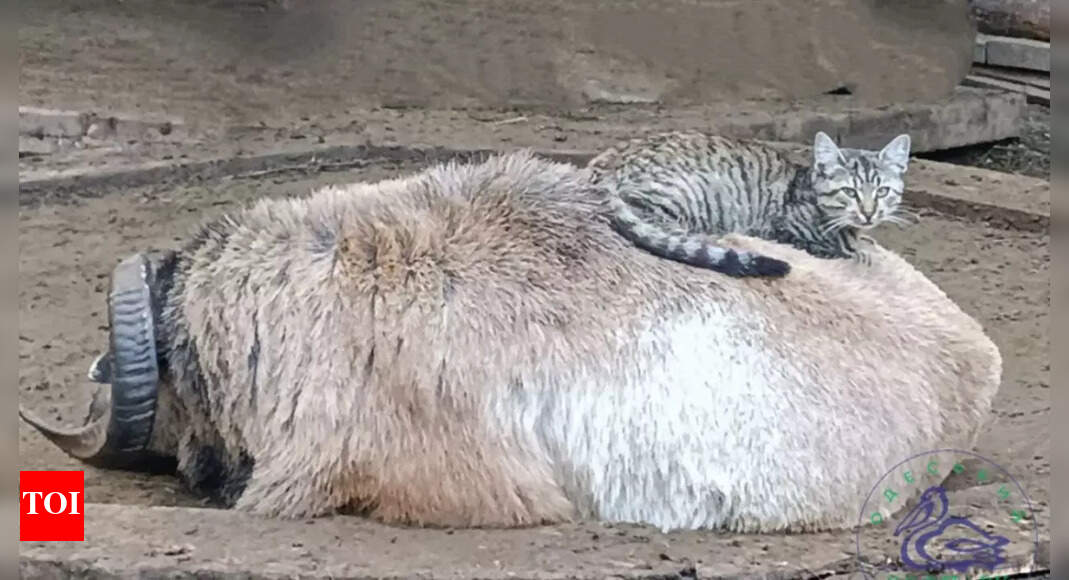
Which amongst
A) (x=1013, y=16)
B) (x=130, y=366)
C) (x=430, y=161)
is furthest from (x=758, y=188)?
(x=1013, y=16)

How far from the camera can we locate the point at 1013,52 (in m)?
9.49

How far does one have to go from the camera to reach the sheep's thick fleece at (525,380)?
3.31 meters

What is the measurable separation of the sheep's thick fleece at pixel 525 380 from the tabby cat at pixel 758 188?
0.55m

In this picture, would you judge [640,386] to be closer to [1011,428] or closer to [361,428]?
[361,428]

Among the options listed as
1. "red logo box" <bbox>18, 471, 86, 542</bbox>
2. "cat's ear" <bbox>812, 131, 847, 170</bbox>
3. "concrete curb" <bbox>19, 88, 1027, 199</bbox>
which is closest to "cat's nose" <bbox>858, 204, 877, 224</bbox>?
"cat's ear" <bbox>812, 131, 847, 170</bbox>

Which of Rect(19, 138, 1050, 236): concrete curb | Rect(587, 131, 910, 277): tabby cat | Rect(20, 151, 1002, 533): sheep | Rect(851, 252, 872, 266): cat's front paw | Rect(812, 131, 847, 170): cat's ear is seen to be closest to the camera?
Rect(20, 151, 1002, 533): sheep

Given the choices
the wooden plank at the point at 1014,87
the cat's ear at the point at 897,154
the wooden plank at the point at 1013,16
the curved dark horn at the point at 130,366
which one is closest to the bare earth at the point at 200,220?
the curved dark horn at the point at 130,366

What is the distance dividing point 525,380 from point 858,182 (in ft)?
4.56

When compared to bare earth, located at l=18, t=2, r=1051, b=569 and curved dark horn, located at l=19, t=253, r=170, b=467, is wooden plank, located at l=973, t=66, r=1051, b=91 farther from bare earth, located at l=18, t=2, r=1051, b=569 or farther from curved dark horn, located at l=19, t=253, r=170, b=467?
curved dark horn, located at l=19, t=253, r=170, b=467

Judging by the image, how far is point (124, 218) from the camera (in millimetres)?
6480

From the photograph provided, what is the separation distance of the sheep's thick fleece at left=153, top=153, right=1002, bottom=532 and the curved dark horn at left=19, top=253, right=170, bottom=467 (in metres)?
0.12

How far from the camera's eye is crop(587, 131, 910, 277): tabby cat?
4035 mm

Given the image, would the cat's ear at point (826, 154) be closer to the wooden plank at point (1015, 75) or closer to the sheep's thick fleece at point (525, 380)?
the sheep's thick fleece at point (525, 380)

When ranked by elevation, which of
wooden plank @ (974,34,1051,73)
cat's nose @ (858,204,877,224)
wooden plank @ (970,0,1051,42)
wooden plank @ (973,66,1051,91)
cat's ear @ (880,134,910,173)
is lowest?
cat's nose @ (858,204,877,224)
